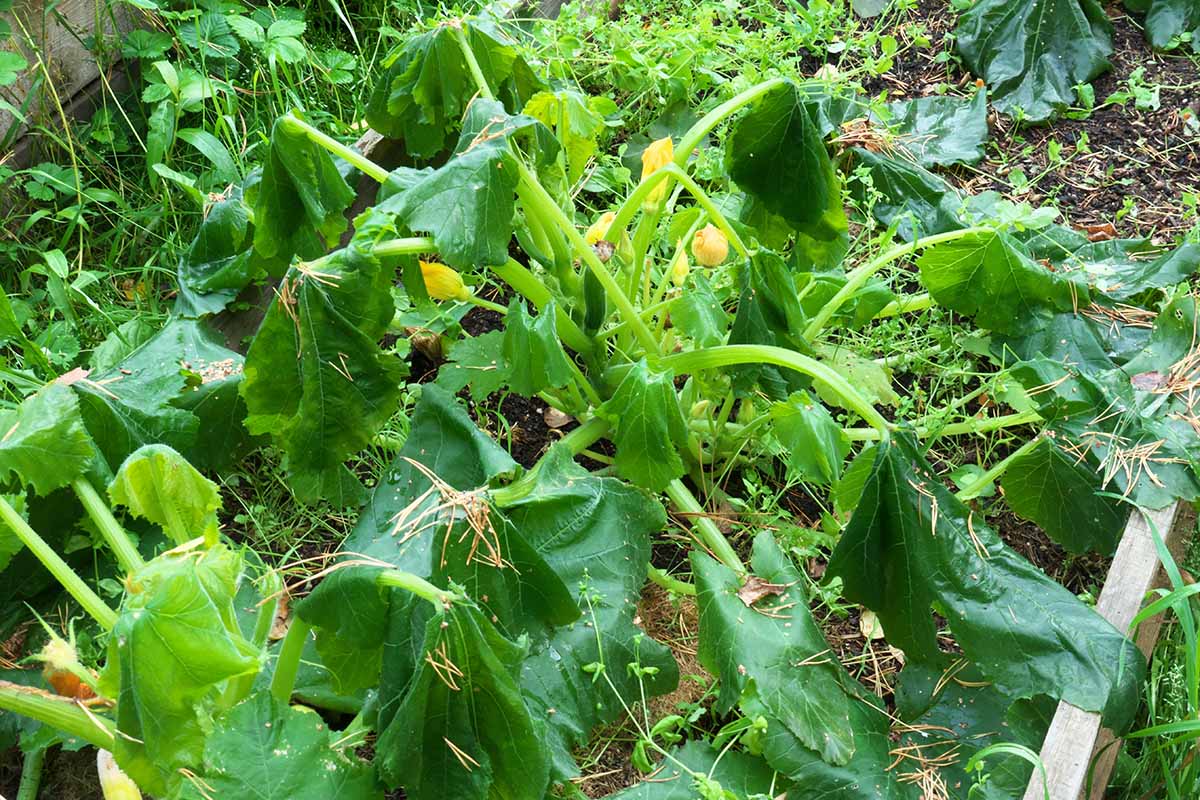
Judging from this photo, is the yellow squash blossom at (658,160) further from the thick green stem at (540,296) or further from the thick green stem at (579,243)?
the thick green stem at (540,296)

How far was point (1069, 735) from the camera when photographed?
1.91m

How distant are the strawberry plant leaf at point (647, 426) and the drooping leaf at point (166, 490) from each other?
2.37ft

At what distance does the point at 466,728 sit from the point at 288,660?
41 centimetres

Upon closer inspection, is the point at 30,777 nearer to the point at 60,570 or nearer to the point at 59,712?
the point at 59,712

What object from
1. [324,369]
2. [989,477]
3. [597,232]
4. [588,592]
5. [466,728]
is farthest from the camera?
[597,232]

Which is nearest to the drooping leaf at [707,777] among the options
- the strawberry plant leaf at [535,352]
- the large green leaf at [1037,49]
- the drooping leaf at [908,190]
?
the strawberry plant leaf at [535,352]

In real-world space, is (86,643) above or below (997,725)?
above

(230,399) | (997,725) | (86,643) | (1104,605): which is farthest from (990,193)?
(86,643)

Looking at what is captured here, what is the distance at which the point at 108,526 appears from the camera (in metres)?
1.97

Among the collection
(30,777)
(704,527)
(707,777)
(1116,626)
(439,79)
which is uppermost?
(439,79)

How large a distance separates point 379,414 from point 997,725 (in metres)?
1.30

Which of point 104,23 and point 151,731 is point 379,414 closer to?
point 151,731

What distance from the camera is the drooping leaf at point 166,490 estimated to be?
180 centimetres

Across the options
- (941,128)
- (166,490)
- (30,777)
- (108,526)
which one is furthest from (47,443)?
(941,128)
